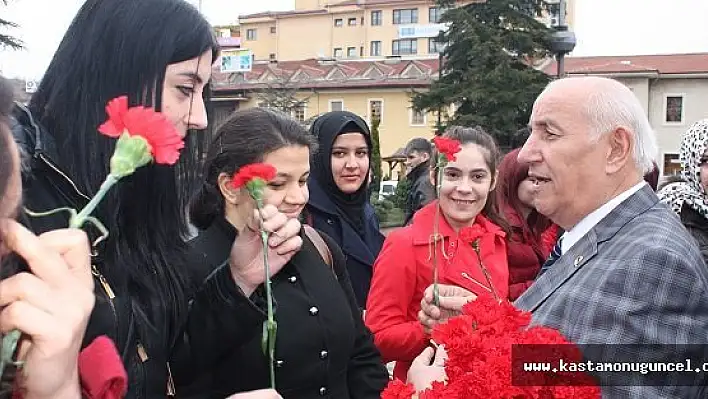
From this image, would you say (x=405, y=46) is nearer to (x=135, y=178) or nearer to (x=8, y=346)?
(x=135, y=178)

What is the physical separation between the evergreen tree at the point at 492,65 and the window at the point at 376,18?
139 ft

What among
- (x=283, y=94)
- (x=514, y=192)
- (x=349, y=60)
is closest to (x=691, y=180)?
(x=514, y=192)

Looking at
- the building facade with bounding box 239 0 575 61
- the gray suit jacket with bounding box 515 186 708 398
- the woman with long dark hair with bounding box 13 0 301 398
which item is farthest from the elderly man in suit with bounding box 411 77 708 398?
the building facade with bounding box 239 0 575 61

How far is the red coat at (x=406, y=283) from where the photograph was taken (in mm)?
3133

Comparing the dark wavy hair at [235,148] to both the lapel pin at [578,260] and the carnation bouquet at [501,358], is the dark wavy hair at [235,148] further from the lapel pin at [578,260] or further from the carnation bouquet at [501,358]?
the carnation bouquet at [501,358]

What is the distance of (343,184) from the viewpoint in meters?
4.14

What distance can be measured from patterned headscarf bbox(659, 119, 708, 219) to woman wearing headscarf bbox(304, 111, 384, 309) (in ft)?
5.51

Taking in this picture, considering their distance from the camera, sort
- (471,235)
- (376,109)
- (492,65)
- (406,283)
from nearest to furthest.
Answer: (471,235)
(406,283)
(492,65)
(376,109)

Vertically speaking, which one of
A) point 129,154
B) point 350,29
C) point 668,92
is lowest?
point 129,154

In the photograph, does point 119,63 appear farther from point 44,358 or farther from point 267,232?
point 44,358

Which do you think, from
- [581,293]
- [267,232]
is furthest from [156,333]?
[581,293]

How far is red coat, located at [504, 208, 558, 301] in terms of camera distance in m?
3.94

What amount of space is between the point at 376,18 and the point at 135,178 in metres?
72.5

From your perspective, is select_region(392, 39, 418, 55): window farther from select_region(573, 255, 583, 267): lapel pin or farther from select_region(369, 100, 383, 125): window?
select_region(573, 255, 583, 267): lapel pin
